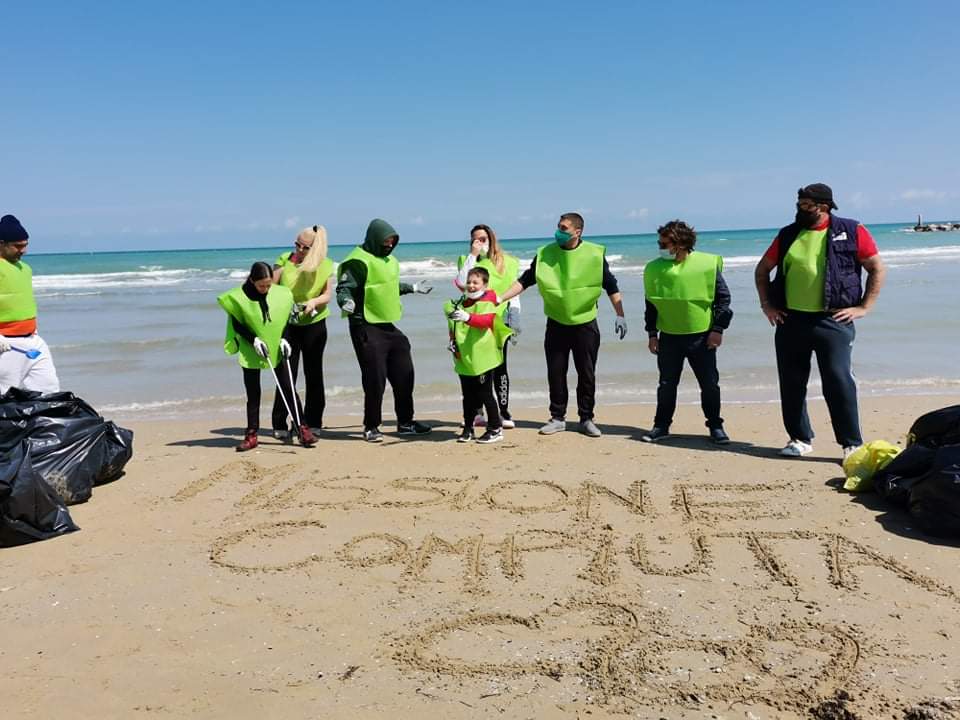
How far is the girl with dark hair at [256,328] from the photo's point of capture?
6.28 metres

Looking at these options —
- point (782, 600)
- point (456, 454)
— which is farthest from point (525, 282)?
point (782, 600)

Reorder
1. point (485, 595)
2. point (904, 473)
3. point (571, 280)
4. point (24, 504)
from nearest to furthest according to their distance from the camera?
1. point (485, 595)
2. point (24, 504)
3. point (904, 473)
4. point (571, 280)

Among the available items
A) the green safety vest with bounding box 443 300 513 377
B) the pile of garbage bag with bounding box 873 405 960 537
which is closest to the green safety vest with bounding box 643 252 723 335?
the green safety vest with bounding box 443 300 513 377

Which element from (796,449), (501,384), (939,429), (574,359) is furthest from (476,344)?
(939,429)

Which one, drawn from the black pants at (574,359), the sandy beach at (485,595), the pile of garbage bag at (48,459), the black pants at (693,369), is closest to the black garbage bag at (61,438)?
the pile of garbage bag at (48,459)

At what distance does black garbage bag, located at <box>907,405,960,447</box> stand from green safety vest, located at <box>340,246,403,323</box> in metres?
3.89

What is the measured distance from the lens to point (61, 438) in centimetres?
518

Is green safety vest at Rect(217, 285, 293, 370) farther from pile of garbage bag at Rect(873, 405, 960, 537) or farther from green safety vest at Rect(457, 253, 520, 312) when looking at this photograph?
pile of garbage bag at Rect(873, 405, 960, 537)

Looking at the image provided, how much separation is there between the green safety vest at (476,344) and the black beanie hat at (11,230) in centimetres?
312

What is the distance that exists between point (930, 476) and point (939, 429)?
1.83 feet

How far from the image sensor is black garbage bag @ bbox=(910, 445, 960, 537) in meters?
4.18

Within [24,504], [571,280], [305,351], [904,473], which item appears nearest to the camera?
[24,504]

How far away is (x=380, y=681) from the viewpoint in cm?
308

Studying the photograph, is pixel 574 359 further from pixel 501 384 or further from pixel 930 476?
pixel 930 476
